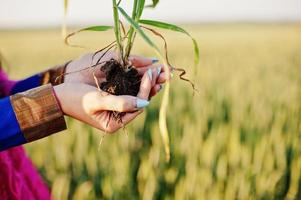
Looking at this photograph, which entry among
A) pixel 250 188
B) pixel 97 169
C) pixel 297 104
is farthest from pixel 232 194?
pixel 297 104

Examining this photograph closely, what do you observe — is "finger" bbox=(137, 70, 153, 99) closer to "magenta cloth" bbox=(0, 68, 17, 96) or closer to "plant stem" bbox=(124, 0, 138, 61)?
"plant stem" bbox=(124, 0, 138, 61)

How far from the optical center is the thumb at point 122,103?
2.89 feet

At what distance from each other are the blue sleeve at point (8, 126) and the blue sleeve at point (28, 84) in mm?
308

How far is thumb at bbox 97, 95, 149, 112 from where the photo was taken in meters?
0.88

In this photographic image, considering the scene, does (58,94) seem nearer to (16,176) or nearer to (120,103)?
(120,103)

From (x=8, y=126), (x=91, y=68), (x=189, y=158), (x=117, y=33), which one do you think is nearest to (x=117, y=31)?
(x=117, y=33)

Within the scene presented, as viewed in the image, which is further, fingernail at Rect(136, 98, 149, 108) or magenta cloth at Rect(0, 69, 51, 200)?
magenta cloth at Rect(0, 69, 51, 200)

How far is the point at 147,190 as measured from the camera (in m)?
1.71

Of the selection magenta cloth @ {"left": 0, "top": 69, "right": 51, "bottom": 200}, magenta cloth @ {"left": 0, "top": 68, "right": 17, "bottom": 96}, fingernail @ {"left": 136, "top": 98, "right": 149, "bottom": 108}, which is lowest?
magenta cloth @ {"left": 0, "top": 69, "right": 51, "bottom": 200}

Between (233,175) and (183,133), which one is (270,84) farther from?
(233,175)

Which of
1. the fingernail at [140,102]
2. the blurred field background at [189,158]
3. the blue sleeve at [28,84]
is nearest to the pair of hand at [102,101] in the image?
the fingernail at [140,102]

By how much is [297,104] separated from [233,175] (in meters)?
0.79

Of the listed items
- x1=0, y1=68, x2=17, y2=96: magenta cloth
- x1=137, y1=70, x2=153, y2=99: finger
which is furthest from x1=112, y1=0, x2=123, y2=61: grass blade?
x1=0, y1=68, x2=17, y2=96: magenta cloth

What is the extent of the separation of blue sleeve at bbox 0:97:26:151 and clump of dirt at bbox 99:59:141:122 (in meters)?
0.17
